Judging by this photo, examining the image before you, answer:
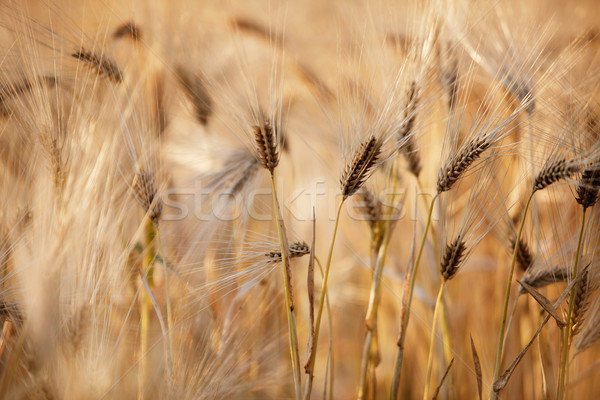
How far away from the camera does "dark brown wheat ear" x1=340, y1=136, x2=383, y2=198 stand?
0.52m

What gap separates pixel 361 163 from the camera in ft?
1.69

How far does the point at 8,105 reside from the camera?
2.23 feet

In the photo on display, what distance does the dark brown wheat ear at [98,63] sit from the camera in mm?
671

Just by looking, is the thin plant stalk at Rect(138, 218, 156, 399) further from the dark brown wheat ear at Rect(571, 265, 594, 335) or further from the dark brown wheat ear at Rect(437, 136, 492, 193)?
the dark brown wheat ear at Rect(571, 265, 594, 335)

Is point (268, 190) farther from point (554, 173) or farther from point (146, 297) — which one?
point (554, 173)

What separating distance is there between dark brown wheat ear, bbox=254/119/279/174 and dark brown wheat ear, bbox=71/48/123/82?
32 cm

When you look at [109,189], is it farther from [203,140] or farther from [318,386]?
[318,386]

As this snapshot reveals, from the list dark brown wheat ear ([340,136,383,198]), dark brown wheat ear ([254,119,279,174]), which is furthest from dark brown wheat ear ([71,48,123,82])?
dark brown wheat ear ([340,136,383,198])

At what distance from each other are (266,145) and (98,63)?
1.22ft

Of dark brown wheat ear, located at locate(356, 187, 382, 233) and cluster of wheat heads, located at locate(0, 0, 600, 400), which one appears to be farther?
→ dark brown wheat ear, located at locate(356, 187, 382, 233)

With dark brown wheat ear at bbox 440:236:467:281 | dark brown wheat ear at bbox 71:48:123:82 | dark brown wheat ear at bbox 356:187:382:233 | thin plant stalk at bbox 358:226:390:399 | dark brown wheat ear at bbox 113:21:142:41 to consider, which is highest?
dark brown wheat ear at bbox 113:21:142:41

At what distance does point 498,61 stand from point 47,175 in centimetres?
81

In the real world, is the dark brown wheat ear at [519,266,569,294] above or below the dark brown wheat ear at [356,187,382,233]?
below

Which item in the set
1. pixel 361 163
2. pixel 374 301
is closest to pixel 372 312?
pixel 374 301
